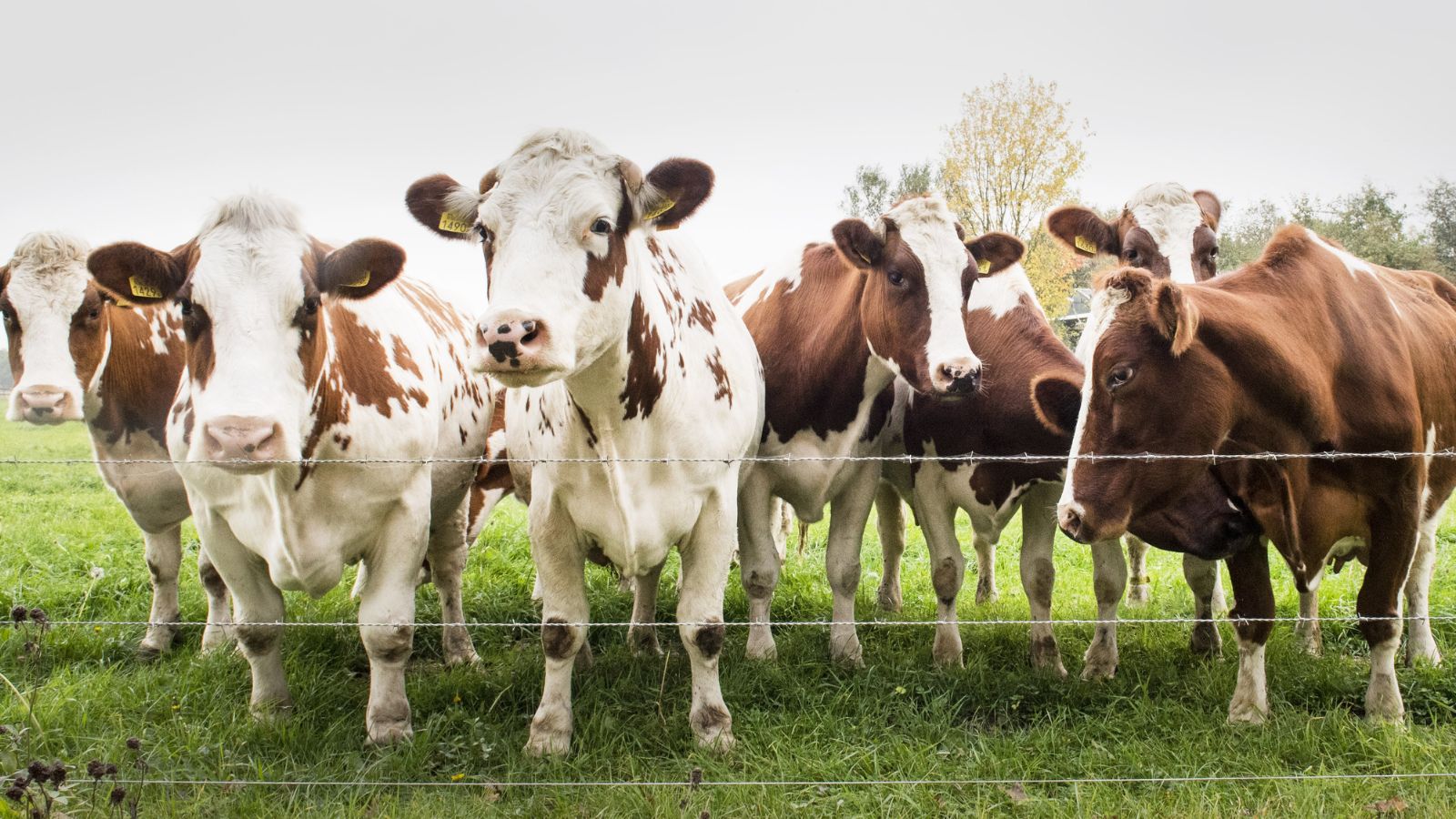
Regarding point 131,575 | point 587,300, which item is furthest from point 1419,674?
point 131,575

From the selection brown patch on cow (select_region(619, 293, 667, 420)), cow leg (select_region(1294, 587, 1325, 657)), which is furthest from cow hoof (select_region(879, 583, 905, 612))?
brown patch on cow (select_region(619, 293, 667, 420))

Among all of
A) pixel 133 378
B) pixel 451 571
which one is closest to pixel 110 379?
pixel 133 378

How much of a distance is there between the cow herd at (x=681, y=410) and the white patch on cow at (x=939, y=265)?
0.06 ft

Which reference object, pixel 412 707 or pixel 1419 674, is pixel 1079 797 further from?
pixel 412 707

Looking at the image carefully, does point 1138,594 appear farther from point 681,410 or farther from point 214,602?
point 214,602

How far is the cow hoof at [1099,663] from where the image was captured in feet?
16.1

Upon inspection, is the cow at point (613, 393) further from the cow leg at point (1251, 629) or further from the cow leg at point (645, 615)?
the cow leg at point (1251, 629)

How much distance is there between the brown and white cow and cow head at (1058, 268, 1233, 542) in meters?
0.92

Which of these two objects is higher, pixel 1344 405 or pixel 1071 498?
pixel 1344 405

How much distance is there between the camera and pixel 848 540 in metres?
5.34

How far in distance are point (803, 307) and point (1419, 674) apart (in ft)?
11.3

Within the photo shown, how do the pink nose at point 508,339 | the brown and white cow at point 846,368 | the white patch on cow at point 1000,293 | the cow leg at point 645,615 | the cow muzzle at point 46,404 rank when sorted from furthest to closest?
the white patch on cow at point 1000,293 → the cow leg at point 645,615 → the brown and white cow at point 846,368 → the cow muzzle at point 46,404 → the pink nose at point 508,339

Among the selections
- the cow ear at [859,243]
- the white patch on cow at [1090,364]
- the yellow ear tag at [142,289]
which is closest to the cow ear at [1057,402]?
the white patch on cow at [1090,364]

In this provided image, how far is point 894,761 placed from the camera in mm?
3949
